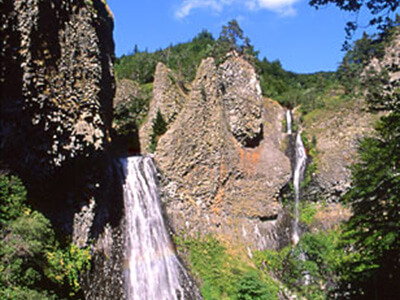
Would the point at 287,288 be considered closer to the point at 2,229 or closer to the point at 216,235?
the point at 216,235

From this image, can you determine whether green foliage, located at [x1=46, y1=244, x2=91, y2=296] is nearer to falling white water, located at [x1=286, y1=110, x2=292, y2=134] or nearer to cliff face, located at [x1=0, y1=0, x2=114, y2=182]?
cliff face, located at [x1=0, y1=0, x2=114, y2=182]

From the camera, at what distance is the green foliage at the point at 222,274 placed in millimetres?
16469

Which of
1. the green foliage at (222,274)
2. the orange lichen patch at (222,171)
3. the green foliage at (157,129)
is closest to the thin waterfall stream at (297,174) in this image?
the green foliage at (222,274)

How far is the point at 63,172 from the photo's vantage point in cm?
1477

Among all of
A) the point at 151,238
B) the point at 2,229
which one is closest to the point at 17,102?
the point at 2,229

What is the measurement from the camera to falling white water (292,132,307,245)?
2438 centimetres

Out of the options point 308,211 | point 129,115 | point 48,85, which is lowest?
point 308,211

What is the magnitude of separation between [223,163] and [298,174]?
26.2 feet

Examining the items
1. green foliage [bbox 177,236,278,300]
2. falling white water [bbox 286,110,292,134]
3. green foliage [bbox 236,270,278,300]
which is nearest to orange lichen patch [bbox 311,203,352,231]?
green foliage [bbox 177,236,278,300]

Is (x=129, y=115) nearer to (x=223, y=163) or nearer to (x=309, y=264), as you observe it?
(x=223, y=163)

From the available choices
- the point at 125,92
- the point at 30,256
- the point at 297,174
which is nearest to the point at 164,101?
the point at 125,92

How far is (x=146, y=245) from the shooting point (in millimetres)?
16750

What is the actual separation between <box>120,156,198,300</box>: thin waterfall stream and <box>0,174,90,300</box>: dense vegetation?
2.43m

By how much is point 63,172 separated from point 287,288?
47.0 feet
